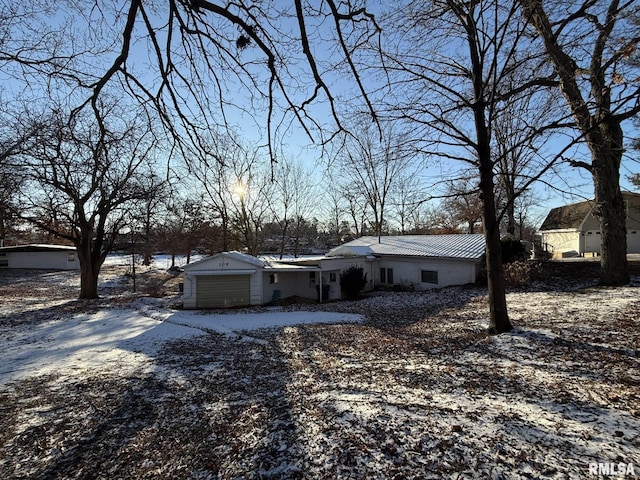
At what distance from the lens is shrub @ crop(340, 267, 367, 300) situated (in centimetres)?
2005

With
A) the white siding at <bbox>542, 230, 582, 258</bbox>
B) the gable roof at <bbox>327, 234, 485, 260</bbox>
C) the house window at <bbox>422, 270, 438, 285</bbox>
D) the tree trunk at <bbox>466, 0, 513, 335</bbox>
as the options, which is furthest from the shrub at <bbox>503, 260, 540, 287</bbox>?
the white siding at <bbox>542, 230, 582, 258</bbox>

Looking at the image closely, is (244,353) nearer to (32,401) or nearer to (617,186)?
(32,401)

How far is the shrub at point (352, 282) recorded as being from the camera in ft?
65.8

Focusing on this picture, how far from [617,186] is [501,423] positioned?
468 inches

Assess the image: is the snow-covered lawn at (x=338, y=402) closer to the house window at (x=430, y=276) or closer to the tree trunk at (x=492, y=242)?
the tree trunk at (x=492, y=242)

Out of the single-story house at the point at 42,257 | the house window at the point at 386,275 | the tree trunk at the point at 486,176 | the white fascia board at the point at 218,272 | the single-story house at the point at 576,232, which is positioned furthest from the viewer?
the single-story house at the point at 42,257

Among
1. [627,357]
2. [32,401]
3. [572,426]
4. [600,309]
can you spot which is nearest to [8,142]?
[32,401]

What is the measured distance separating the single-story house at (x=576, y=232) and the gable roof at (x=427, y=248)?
44.4 ft

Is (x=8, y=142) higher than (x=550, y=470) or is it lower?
higher

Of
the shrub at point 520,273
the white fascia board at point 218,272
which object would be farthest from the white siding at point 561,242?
the white fascia board at point 218,272

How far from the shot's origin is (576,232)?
3014cm

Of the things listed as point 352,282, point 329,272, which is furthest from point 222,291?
point 352,282

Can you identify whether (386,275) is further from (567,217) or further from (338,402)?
(567,217)

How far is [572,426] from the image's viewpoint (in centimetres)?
331
